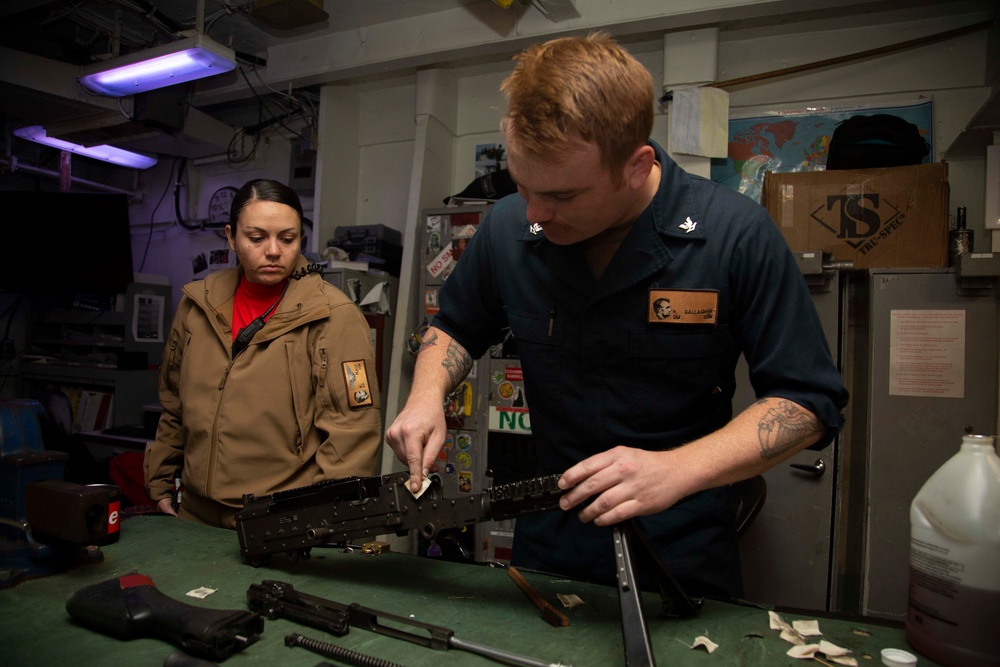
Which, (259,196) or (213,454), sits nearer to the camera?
(213,454)

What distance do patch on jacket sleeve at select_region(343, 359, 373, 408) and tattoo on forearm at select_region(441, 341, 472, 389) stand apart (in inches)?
18.6

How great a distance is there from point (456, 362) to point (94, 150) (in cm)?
526

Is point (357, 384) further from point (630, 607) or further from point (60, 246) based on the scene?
point (60, 246)

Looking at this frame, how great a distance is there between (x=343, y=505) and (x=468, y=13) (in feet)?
11.2

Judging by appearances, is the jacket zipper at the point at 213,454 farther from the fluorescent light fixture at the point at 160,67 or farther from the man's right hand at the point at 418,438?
the fluorescent light fixture at the point at 160,67

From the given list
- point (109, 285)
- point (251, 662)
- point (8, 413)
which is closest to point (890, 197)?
point (251, 662)

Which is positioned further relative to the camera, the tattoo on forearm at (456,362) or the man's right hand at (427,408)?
the tattoo on forearm at (456,362)

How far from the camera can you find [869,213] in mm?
2822

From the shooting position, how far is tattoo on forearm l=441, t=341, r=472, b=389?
60.6 inches

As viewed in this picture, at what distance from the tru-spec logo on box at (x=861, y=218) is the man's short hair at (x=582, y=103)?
220 centimetres

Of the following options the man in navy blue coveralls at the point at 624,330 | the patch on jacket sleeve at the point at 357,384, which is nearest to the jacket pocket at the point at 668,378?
the man in navy blue coveralls at the point at 624,330

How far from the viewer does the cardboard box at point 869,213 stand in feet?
9.00

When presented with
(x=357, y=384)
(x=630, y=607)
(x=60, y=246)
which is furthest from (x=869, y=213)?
(x=60, y=246)

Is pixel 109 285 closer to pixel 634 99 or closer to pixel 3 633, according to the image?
pixel 3 633
